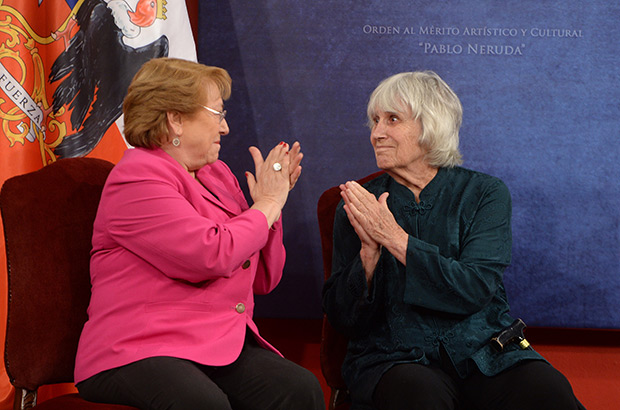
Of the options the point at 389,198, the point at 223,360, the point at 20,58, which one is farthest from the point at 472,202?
the point at 20,58

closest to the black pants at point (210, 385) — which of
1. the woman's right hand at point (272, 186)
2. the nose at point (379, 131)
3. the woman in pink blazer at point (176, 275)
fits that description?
the woman in pink blazer at point (176, 275)

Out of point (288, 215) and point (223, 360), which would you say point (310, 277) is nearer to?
point (288, 215)

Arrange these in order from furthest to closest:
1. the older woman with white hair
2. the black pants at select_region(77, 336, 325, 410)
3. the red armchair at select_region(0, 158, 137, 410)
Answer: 1. the older woman with white hair
2. the red armchair at select_region(0, 158, 137, 410)
3. the black pants at select_region(77, 336, 325, 410)

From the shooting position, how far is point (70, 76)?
251 centimetres

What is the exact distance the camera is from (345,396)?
210 cm

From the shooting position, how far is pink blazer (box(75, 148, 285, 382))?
1.63 meters

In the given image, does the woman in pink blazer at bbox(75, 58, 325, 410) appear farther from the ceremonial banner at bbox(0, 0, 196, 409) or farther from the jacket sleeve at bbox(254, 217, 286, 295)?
the ceremonial banner at bbox(0, 0, 196, 409)

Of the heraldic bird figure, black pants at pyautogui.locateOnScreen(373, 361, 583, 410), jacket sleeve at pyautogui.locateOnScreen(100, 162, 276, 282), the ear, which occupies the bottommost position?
black pants at pyautogui.locateOnScreen(373, 361, 583, 410)

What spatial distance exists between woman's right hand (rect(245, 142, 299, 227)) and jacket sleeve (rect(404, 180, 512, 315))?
15.9 inches

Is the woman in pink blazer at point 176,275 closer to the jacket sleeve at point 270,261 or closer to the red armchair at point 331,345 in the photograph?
the jacket sleeve at point 270,261

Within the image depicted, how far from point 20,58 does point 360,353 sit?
1662 millimetres

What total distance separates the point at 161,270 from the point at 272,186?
43 centimetres

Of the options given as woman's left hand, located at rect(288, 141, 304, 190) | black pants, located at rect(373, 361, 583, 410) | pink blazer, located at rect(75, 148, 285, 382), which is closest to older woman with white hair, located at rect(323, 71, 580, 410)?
black pants, located at rect(373, 361, 583, 410)

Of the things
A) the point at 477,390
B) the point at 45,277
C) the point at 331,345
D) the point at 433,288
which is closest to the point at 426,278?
the point at 433,288
